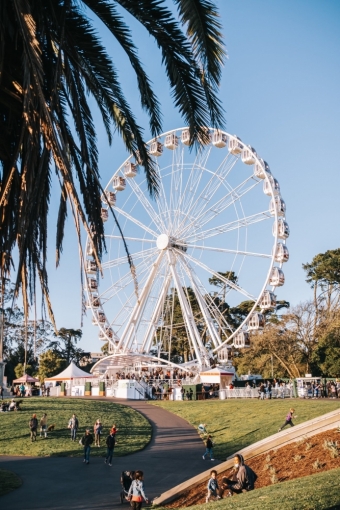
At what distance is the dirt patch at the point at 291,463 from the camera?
11625 millimetres

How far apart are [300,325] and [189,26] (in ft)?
165

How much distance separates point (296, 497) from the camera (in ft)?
27.6

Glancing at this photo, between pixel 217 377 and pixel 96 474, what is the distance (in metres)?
23.9

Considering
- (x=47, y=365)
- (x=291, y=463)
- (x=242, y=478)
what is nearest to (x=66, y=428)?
(x=291, y=463)

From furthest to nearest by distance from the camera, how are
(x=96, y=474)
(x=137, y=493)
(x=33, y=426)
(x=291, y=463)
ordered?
(x=33, y=426) < (x=96, y=474) < (x=291, y=463) < (x=137, y=493)

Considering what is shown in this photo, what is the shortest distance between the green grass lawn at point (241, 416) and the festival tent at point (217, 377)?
23.2ft

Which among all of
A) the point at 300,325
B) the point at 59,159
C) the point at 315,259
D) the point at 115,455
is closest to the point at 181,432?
the point at 115,455

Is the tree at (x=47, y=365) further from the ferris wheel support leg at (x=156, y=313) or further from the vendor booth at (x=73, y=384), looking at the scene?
the ferris wheel support leg at (x=156, y=313)

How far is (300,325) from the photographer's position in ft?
176

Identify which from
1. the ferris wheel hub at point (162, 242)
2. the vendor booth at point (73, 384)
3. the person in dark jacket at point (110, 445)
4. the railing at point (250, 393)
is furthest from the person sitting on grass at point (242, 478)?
the vendor booth at point (73, 384)

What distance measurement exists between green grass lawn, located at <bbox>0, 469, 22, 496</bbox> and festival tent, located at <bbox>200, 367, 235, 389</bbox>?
951 inches

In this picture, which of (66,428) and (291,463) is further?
(66,428)

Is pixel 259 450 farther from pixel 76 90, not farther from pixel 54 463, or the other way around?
pixel 76 90

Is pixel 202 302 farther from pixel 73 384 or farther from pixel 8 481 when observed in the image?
pixel 8 481
